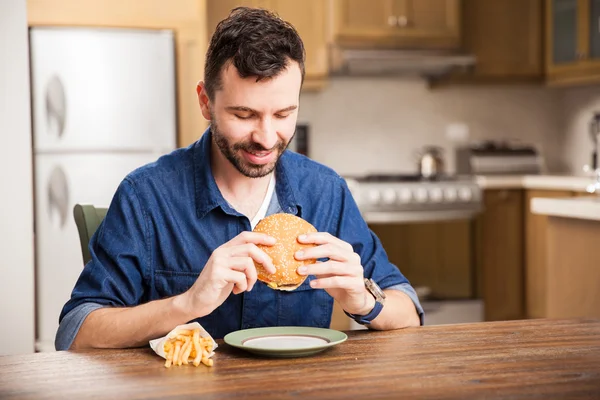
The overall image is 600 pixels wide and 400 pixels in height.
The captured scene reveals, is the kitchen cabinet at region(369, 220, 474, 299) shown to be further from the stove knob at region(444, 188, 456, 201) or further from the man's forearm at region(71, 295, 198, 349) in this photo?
the man's forearm at region(71, 295, 198, 349)

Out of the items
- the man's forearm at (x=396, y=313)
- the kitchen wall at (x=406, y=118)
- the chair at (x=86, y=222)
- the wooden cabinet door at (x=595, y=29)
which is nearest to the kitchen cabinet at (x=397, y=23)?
the kitchen wall at (x=406, y=118)

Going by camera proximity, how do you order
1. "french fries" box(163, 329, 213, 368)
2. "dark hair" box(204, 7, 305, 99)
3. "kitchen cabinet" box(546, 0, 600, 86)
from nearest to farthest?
"french fries" box(163, 329, 213, 368)
"dark hair" box(204, 7, 305, 99)
"kitchen cabinet" box(546, 0, 600, 86)

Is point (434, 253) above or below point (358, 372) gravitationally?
below

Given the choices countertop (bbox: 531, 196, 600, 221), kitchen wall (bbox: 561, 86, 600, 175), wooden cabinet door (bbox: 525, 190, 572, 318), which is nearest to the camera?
countertop (bbox: 531, 196, 600, 221)

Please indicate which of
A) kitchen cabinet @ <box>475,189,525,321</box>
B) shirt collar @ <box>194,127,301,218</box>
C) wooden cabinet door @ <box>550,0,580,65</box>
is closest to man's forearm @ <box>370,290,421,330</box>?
shirt collar @ <box>194,127,301,218</box>

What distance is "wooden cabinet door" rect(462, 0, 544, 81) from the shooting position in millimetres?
4812

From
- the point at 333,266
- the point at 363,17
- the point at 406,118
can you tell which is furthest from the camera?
the point at 406,118

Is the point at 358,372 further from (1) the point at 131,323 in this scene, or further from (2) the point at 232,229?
(2) the point at 232,229

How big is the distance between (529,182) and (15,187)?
2959 millimetres

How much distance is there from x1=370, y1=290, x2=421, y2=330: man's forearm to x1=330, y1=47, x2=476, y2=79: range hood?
3.06m

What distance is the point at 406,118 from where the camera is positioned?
5012mm

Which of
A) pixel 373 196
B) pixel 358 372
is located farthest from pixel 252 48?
pixel 373 196

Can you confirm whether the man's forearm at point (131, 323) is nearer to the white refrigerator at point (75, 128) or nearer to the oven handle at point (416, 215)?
the white refrigerator at point (75, 128)

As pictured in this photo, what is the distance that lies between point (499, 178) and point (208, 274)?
11.3 ft
